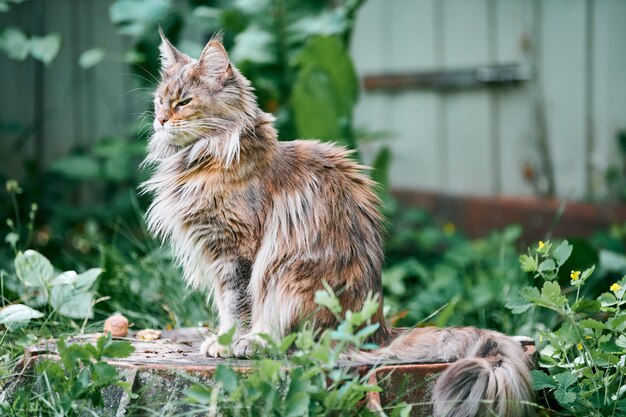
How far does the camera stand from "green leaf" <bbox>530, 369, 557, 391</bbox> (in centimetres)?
259

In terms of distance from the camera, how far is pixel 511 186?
581 cm

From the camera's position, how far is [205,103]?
2.79 meters

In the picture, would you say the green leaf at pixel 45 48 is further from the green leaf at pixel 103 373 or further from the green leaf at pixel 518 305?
the green leaf at pixel 518 305

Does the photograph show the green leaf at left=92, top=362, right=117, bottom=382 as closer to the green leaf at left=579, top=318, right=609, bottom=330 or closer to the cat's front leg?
the cat's front leg

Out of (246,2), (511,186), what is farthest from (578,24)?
(246,2)

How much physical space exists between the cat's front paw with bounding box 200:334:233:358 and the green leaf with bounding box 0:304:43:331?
0.64 m

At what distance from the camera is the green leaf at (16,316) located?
2926 millimetres

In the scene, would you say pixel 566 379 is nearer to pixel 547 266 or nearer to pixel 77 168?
pixel 547 266

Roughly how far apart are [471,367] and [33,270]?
5.59 ft

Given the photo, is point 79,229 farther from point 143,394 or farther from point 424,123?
point 143,394

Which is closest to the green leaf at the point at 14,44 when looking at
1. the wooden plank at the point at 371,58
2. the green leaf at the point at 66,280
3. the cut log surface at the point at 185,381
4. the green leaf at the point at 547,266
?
the green leaf at the point at 66,280

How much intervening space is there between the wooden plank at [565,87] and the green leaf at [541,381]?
3029 mm

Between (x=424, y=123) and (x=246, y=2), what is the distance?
166 cm

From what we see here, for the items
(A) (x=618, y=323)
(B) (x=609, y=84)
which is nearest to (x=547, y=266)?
(A) (x=618, y=323)
